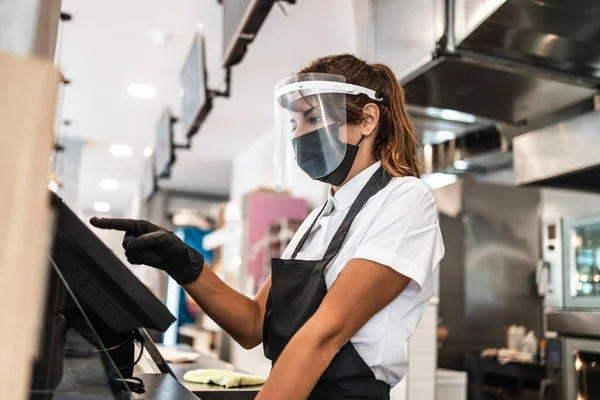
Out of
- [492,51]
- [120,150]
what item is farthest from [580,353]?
[120,150]

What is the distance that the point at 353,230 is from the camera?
1.19m

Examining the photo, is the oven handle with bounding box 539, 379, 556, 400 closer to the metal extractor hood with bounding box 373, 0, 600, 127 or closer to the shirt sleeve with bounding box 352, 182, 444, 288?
Result: the metal extractor hood with bounding box 373, 0, 600, 127

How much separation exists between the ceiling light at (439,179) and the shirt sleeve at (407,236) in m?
3.16

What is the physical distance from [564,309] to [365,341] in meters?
2.42

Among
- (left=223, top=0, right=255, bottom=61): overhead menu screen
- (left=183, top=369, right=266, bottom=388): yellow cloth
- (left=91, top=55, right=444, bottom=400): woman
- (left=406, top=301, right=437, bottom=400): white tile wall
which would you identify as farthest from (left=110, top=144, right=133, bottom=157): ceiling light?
(left=91, top=55, right=444, bottom=400): woman

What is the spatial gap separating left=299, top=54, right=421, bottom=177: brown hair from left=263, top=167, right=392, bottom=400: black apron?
10 cm

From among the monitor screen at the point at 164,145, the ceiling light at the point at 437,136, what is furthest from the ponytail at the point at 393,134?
the monitor screen at the point at 164,145

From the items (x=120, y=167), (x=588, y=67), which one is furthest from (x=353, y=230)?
(x=120, y=167)

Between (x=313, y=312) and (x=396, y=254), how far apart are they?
0.64ft

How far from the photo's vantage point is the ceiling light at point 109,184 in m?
9.44

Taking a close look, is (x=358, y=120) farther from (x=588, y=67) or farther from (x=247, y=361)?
(x=247, y=361)

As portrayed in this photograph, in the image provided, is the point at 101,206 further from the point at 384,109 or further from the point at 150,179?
the point at 384,109

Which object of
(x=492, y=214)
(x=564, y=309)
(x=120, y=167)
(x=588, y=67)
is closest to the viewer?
(x=588, y=67)

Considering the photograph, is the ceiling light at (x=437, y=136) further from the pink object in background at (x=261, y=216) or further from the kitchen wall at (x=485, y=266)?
the pink object in background at (x=261, y=216)
